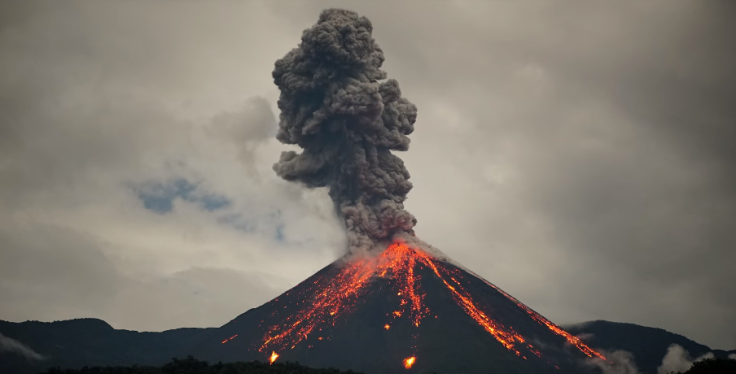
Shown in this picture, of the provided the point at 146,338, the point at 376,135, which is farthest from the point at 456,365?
the point at 146,338

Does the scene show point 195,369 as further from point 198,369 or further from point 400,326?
point 400,326

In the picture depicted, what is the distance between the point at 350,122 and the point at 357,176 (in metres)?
4.39

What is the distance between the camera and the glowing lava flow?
70.1 meters

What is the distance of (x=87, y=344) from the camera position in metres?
80.3

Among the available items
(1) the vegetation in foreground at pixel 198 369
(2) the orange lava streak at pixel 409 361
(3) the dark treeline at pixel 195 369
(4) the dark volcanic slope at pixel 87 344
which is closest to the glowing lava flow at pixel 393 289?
(2) the orange lava streak at pixel 409 361

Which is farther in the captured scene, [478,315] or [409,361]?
[478,315]

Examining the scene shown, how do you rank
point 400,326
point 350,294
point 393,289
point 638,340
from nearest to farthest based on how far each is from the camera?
1. point 400,326
2. point 393,289
3. point 350,294
4. point 638,340

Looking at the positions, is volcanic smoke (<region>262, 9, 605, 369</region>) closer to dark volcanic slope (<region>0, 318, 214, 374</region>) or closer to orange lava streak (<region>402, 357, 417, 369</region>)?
orange lava streak (<region>402, 357, 417, 369</region>)

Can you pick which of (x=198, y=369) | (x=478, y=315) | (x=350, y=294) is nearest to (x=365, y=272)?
(x=350, y=294)

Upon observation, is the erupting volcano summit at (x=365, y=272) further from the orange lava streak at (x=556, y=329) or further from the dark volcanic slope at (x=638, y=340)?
the dark volcanic slope at (x=638, y=340)

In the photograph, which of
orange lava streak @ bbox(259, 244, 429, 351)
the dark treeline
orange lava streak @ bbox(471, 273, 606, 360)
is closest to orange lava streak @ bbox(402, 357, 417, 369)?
orange lava streak @ bbox(259, 244, 429, 351)

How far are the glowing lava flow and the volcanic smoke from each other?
0.10 m

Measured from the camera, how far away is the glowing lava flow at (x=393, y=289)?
70125mm

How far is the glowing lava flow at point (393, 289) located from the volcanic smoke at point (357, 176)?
0.10 metres
